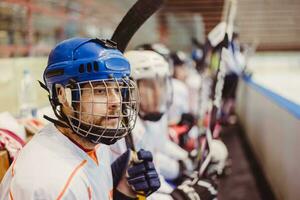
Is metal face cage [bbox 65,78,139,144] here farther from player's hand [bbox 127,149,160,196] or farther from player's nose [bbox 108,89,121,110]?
player's hand [bbox 127,149,160,196]

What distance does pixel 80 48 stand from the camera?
103cm

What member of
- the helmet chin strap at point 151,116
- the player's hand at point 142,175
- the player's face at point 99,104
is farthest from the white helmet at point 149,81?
the player's face at point 99,104

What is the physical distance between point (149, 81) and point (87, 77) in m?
0.89

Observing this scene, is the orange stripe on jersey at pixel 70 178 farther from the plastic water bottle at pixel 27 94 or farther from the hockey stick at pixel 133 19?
the plastic water bottle at pixel 27 94

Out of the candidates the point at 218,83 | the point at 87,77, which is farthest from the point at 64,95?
the point at 218,83

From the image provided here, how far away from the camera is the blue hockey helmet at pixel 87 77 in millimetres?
1009

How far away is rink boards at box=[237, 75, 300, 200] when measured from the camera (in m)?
2.07

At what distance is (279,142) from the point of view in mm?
2639

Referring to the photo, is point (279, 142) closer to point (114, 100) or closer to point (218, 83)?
point (218, 83)

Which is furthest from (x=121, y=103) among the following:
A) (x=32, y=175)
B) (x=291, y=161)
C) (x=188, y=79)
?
(x=188, y=79)

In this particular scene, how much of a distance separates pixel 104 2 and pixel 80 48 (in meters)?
6.45

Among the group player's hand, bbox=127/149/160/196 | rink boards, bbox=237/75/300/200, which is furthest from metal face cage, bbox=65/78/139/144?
rink boards, bbox=237/75/300/200

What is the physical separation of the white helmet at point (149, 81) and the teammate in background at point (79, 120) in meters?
0.75

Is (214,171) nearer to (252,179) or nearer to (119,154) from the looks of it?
(119,154)
